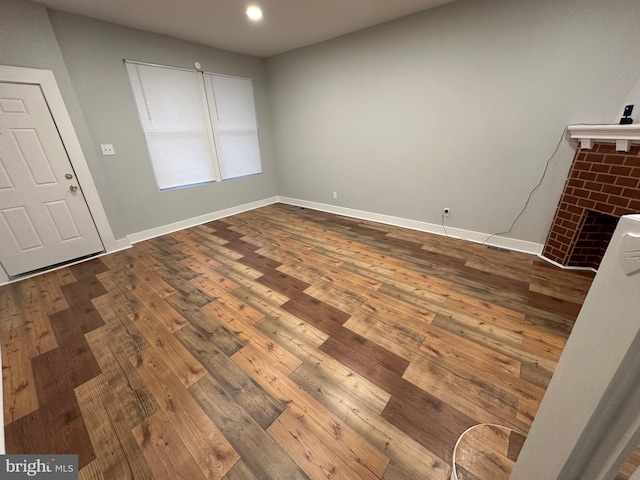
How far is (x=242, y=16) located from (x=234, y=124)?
5.65ft

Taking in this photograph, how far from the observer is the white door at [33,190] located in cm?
243

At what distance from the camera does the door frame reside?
7.79 ft

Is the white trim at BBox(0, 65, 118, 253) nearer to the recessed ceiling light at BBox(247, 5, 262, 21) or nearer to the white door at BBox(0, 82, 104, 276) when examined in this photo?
the white door at BBox(0, 82, 104, 276)

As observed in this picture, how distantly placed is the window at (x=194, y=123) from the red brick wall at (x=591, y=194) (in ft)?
14.9

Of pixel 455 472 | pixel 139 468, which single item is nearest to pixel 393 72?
pixel 455 472

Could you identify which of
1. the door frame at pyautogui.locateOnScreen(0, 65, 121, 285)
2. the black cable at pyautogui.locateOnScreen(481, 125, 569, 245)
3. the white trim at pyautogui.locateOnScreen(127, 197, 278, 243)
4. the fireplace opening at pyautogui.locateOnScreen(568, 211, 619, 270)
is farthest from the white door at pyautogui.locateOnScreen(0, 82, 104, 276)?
the fireplace opening at pyautogui.locateOnScreen(568, 211, 619, 270)

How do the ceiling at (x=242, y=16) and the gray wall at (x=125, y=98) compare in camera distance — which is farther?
the gray wall at (x=125, y=98)

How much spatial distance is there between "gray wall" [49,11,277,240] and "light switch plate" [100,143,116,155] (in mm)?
43

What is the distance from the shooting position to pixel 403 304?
208 centimetres

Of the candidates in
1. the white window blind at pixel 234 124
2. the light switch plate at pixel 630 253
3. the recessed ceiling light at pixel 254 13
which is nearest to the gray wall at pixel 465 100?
the white window blind at pixel 234 124

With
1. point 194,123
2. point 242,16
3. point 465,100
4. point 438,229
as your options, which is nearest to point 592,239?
point 438,229

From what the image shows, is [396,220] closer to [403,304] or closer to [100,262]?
[403,304]

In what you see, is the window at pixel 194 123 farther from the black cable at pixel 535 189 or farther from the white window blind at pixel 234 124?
the black cable at pixel 535 189

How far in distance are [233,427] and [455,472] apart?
104 centimetres
